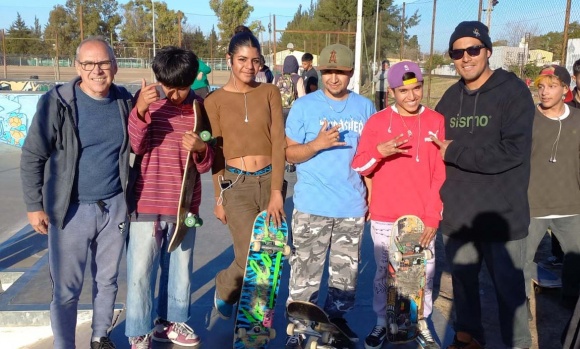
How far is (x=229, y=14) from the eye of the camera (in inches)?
1859

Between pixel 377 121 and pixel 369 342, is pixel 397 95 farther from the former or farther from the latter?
pixel 369 342

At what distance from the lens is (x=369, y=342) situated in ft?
10.4

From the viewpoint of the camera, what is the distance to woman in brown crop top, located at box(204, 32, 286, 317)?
3.13 meters

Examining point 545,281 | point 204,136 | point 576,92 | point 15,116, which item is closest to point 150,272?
point 204,136

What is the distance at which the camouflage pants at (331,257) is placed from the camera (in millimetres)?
3166

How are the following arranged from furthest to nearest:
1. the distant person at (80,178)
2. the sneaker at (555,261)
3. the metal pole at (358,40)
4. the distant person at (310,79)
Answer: the metal pole at (358,40) → the distant person at (310,79) → the sneaker at (555,261) → the distant person at (80,178)

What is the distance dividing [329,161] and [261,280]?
846mm

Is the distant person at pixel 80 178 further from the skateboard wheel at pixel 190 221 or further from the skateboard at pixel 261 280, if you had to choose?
the skateboard at pixel 261 280

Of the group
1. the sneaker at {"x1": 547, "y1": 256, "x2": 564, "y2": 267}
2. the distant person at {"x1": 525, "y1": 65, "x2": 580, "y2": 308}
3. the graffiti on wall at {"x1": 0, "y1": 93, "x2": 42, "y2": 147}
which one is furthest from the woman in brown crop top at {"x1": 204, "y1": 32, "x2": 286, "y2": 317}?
the graffiti on wall at {"x1": 0, "y1": 93, "x2": 42, "y2": 147}

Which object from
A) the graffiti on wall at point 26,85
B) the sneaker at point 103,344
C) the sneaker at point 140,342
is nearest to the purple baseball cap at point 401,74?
the sneaker at point 140,342

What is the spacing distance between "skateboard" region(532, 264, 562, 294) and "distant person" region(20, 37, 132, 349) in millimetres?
3294

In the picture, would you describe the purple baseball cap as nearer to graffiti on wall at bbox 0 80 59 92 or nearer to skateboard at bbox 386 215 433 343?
skateboard at bbox 386 215 433 343

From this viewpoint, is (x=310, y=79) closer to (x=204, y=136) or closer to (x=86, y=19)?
(x=204, y=136)

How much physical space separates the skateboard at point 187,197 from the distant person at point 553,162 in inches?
90.3
